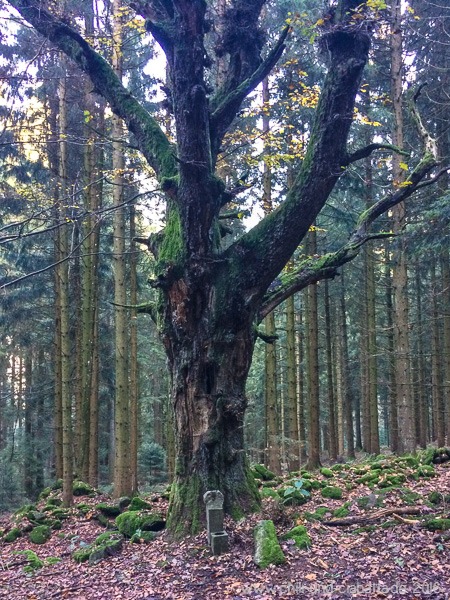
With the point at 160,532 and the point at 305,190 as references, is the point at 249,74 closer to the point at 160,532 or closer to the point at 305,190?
the point at 305,190

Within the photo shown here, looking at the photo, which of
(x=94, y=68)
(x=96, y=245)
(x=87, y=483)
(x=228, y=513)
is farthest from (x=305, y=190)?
(x=87, y=483)

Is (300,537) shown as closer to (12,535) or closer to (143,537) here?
(143,537)

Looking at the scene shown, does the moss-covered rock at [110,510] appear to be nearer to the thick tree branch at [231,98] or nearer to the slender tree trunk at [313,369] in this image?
the slender tree trunk at [313,369]

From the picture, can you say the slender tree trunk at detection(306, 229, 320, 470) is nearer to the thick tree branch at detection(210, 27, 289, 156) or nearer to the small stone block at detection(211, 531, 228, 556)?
the thick tree branch at detection(210, 27, 289, 156)

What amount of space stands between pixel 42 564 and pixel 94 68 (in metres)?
7.24

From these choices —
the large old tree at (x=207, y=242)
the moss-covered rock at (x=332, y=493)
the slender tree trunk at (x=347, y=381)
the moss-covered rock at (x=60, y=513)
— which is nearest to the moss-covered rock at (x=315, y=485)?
the moss-covered rock at (x=332, y=493)

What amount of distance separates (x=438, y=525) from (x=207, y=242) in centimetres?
458

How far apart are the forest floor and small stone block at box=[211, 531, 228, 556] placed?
0.11m

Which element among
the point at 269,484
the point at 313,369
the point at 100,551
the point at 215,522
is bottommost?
the point at 269,484

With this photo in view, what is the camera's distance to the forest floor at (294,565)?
4.52 metres

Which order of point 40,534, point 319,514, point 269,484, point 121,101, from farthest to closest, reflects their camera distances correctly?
point 269,484, point 40,534, point 121,101, point 319,514

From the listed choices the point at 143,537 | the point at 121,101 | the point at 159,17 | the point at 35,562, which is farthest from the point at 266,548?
the point at 159,17

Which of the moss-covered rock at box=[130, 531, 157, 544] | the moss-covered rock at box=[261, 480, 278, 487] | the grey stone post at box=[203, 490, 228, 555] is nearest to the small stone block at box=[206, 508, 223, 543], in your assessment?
the grey stone post at box=[203, 490, 228, 555]

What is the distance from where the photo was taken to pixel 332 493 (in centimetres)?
786
